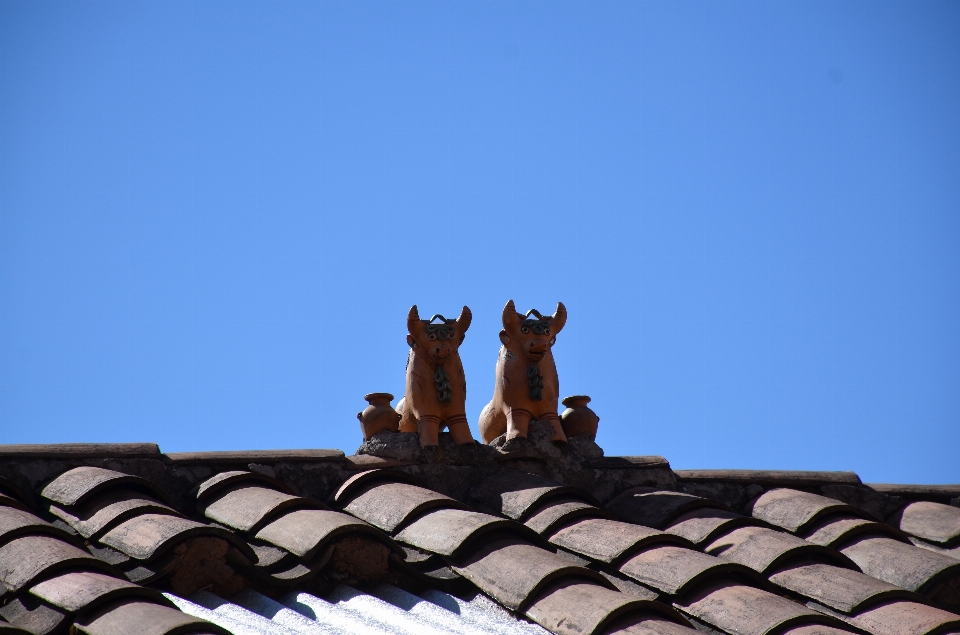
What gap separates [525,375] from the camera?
612 centimetres

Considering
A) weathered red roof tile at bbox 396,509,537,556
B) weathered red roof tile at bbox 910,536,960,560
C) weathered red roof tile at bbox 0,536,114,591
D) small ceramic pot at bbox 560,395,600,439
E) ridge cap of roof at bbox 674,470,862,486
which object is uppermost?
small ceramic pot at bbox 560,395,600,439

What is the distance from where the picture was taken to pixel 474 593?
4.10 meters

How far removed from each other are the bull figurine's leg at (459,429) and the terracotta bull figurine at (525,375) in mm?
237

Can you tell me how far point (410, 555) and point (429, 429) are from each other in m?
1.47

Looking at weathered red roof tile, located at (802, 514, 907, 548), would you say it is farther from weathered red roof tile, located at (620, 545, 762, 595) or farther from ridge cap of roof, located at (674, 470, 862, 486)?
weathered red roof tile, located at (620, 545, 762, 595)

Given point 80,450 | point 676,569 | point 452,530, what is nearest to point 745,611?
point 676,569

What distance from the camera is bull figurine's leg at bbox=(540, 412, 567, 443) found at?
19.7 ft

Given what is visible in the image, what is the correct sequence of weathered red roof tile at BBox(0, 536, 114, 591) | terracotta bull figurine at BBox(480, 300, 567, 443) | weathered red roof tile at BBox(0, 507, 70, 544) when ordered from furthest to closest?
1. terracotta bull figurine at BBox(480, 300, 567, 443)
2. weathered red roof tile at BBox(0, 507, 70, 544)
3. weathered red roof tile at BBox(0, 536, 114, 591)

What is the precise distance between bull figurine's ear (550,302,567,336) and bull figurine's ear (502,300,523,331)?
18 cm

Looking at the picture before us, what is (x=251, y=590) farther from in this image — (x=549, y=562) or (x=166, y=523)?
(x=549, y=562)

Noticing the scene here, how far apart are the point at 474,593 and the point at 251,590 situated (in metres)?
0.79

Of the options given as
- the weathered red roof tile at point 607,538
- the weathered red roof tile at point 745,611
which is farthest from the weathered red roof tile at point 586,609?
the weathered red roof tile at point 607,538

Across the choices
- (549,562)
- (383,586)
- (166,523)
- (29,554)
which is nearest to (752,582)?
(549,562)

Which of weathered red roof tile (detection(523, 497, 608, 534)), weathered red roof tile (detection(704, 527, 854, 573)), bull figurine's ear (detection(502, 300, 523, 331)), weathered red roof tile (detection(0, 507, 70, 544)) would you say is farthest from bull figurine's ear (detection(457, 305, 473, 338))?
weathered red roof tile (detection(0, 507, 70, 544))
